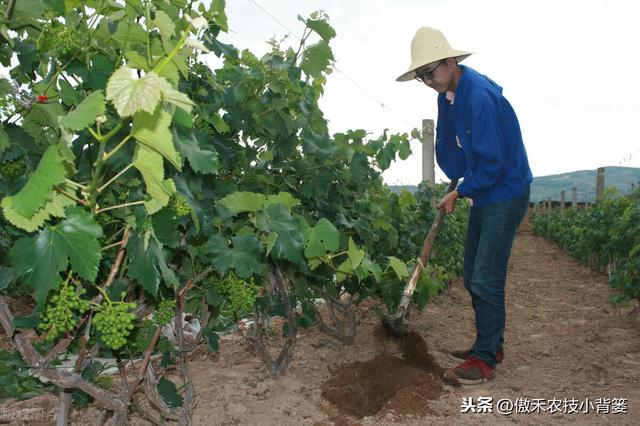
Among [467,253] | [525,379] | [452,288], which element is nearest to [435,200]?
[452,288]

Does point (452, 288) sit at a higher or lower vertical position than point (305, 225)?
lower

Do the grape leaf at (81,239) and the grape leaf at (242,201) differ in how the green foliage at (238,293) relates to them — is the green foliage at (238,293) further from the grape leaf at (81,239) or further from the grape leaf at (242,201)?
the grape leaf at (81,239)

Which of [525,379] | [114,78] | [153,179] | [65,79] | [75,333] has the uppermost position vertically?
[65,79]

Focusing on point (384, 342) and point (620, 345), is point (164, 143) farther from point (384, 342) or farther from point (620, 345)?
point (620, 345)

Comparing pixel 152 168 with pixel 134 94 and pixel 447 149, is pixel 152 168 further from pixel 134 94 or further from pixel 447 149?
pixel 447 149

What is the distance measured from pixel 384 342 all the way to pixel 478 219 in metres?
1.21

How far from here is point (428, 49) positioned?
4.02m

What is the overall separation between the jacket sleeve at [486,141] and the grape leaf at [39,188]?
3.09 m

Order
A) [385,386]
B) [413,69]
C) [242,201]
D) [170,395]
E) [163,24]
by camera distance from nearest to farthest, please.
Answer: [163,24]
[242,201]
[170,395]
[385,386]
[413,69]

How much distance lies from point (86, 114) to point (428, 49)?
10.5 ft

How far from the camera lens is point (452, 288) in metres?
8.40

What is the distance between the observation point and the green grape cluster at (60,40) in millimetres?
1666

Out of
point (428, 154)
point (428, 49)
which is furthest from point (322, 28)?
point (428, 154)

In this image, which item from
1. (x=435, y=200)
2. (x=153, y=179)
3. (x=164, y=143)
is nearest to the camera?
(x=164, y=143)
